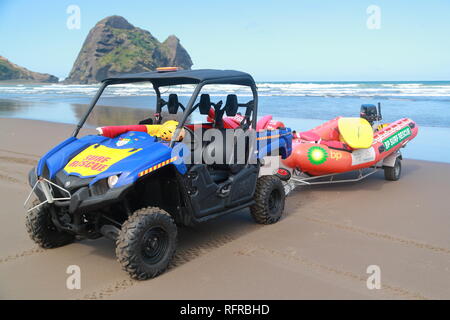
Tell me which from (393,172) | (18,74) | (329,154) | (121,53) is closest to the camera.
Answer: (329,154)

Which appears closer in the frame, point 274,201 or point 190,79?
point 190,79

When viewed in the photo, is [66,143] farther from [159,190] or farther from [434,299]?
[434,299]

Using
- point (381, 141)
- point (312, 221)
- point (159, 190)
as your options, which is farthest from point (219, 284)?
point (381, 141)

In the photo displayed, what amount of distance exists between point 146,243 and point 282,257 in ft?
4.83

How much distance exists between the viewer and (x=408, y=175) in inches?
325

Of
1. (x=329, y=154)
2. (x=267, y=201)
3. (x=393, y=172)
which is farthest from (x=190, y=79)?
(x=393, y=172)

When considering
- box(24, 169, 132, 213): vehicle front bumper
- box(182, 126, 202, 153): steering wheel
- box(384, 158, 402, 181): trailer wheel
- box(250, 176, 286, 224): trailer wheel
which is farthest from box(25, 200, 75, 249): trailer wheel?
box(384, 158, 402, 181): trailer wheel

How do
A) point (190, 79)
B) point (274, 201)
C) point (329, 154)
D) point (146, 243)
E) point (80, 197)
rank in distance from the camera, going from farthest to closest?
point (329, 154)
point (274, 201)
point (190, 79)
point (146, 243)
point (80, 197)

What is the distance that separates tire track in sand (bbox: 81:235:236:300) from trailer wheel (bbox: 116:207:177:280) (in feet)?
0.40

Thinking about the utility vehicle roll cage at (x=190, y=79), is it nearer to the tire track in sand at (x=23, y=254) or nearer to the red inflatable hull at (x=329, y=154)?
the tire track in sand at (x=23, y=254)

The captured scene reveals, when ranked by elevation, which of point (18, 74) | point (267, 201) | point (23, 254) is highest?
point (18, 74)

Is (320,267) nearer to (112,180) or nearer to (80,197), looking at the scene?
(112,180)

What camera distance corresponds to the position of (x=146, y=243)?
3729 mm
